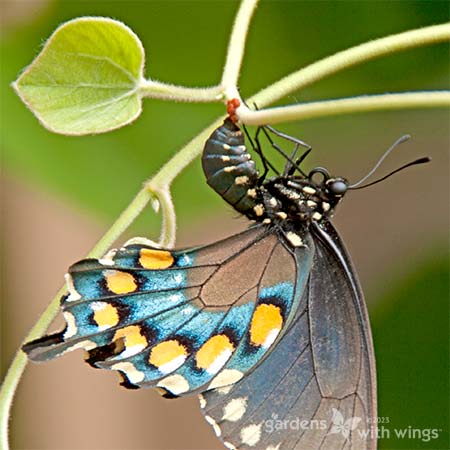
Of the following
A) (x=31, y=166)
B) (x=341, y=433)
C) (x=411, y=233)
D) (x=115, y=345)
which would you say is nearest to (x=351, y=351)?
(x=341, y=433)

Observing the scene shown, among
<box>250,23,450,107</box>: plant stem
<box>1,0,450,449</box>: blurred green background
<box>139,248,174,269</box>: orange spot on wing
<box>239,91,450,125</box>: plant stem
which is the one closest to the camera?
<box>239,91,450,125</box>: plant stem

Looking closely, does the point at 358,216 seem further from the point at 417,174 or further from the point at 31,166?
the point at 31,166

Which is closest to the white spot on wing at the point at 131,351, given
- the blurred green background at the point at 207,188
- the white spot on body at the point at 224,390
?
the white spot on body at the point at 224,390

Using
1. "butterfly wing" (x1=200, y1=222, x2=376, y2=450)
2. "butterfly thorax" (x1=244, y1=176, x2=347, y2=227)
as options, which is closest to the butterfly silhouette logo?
"butterfly wing" (x1=200, y1=222, x2=376, y2=450)

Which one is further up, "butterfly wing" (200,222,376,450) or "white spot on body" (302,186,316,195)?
"white spot on body" (302,186,316,195)

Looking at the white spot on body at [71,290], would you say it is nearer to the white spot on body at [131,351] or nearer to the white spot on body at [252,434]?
the white spot on body at [131,351]

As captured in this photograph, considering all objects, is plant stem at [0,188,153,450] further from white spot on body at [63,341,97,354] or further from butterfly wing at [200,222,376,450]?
butterfly wing at [200,222,376,450]

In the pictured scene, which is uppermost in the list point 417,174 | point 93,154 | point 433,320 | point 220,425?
point 417,174
